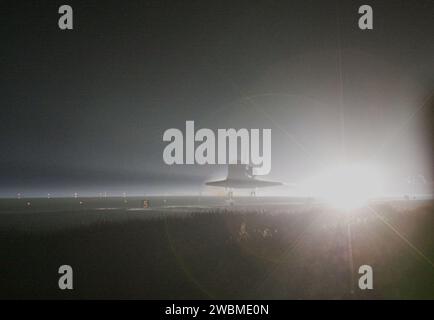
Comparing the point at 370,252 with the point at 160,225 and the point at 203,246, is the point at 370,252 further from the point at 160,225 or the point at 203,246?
the point at 160,225

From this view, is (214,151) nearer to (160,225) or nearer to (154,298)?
(154,298)

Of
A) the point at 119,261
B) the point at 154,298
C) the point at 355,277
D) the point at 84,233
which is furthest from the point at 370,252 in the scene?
the point at 84,233

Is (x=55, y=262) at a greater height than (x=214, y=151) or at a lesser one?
lesser

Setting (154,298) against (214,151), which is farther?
(214,151)

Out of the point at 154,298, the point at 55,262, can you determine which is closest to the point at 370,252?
the point at 154,298

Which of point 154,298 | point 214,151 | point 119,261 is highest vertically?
point 214,151

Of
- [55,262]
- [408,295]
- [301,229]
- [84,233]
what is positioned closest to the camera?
[408,295]

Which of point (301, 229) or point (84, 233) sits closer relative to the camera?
point (301, 229)

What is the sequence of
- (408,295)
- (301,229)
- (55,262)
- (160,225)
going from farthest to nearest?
(160,225), (301,229), (55,262), (408,295)

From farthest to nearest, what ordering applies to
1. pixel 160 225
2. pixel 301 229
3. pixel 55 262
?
pixel 160 225
pixel 301 229
pixel 55 262
